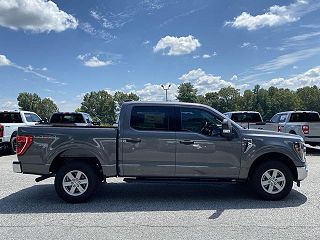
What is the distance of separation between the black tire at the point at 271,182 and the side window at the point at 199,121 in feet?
3.71

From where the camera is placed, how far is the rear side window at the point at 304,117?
16.5 m

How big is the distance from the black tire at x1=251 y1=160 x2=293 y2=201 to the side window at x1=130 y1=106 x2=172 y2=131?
6.39 ft

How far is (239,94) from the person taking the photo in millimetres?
132625

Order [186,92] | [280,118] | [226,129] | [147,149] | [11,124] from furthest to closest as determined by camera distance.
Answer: [186,92] < [280,118] < [11,124] < [147,149] < [226,129]

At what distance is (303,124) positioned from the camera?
15188 mm

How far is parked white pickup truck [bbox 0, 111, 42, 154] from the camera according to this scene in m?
15.0

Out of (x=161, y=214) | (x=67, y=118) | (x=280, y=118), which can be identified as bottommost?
(x=161, y=214)

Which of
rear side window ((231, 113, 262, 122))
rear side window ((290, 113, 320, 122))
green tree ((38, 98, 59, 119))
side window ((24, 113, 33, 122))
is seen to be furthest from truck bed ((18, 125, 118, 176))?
green tree ((38, 98, 59, 119))

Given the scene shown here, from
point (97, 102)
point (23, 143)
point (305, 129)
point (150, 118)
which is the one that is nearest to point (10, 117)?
point (23, 143)

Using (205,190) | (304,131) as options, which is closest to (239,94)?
(304,131)

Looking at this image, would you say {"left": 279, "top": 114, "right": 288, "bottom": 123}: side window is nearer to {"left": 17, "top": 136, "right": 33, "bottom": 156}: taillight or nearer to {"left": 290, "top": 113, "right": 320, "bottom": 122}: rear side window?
{"left": 290, "top": 113, "right": 320, "bottom": 122}: rear side window

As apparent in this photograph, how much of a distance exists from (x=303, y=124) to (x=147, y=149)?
1048 centimetres

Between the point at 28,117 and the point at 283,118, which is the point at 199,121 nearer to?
the point at 283,118

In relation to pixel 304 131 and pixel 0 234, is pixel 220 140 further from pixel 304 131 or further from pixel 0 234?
pixel 304 131
